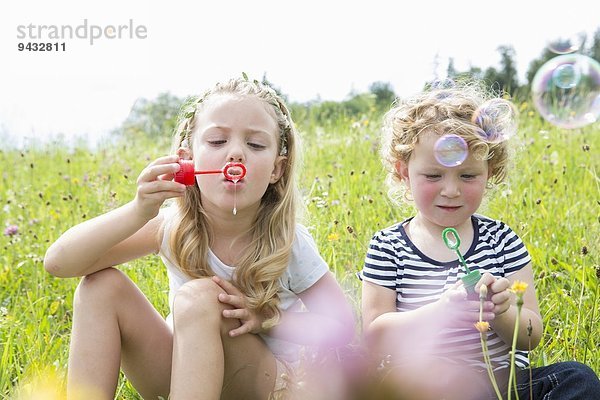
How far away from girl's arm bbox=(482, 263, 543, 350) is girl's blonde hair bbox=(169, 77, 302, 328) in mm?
517

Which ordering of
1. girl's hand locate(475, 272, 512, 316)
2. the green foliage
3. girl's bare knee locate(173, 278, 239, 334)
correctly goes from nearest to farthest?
girl's hand locate(475, 272, 512, 316) < girl's bare knee locate(173, 278, 239, 334) < the green foliage

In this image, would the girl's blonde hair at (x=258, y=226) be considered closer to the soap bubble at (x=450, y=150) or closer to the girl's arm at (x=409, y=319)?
the girl's arm at (x=409, y=319)

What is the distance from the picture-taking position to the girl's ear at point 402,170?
2.00 m

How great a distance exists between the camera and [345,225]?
2850mm

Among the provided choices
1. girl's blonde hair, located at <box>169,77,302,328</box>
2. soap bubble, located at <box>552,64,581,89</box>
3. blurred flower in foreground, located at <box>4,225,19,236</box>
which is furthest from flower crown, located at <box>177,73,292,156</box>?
blurred flower in foreground, located at <box>4,225,19,236</box>

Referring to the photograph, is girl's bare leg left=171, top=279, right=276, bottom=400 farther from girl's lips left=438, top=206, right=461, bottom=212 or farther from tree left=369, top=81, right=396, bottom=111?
tree left=369, top=81, right=396, bottom=111

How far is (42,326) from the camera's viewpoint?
2.44 metres

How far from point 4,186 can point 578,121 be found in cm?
293

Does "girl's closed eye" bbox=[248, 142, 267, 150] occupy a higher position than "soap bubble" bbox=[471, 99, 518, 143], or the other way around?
"soap bubble" bbox=[471, 99, 518, 143]

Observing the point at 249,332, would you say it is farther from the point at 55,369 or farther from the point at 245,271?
the point at 55,369

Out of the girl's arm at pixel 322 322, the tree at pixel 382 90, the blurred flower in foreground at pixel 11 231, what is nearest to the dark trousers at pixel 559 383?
the girl's arm at pixel 322 322

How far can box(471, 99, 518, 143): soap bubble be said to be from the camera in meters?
1.98

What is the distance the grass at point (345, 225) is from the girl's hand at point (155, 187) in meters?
0.57

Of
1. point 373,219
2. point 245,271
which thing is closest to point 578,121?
point 373,219
